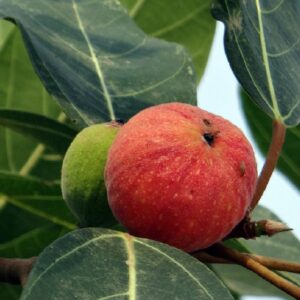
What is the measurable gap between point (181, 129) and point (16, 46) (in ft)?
2.32

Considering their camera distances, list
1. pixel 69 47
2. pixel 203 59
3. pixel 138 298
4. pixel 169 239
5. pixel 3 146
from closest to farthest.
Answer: pixel 138 298 < pixel 169 239 < pixel 69 47 < pixel 3 146 < pixel 203 59

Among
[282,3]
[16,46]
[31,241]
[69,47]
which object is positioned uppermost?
[282,3]

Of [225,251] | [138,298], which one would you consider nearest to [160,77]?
[225,251]

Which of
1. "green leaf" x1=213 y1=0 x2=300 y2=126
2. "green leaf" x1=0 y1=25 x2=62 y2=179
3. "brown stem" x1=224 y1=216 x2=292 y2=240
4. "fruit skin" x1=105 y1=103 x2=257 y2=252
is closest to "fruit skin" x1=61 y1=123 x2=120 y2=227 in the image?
"fruit skin" x1=105 y1=103 x2=257 y2=252

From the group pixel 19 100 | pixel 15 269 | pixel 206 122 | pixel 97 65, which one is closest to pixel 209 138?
pixel 206 122

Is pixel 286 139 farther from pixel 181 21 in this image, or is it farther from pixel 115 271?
pixel 115 271

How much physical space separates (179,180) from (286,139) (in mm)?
645

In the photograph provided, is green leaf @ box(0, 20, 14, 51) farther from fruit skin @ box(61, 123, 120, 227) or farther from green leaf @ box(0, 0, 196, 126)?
fruit skin @ box(61, 123, 120, 227)

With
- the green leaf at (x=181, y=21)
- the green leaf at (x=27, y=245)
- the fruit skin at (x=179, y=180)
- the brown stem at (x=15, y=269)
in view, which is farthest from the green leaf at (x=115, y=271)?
the green leaf at (x=181, y=21)

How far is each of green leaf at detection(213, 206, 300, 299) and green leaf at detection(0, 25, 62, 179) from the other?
0.35 metres

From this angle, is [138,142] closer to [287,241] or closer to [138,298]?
[138,298]

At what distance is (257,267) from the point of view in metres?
1.07

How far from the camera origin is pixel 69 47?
1415 mm

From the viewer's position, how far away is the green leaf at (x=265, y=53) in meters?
1.33
